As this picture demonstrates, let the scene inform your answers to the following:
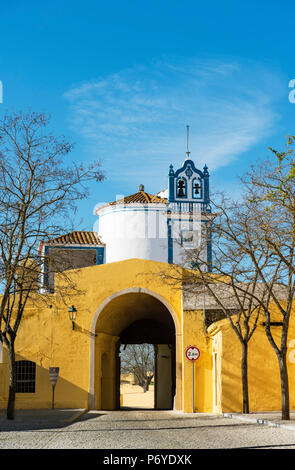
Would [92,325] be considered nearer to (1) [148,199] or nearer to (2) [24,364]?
(2) [24,364]

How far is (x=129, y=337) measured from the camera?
122 feet

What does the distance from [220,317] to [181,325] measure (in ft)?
5.96

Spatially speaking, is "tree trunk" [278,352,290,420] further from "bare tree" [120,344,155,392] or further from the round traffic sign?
"bare tree" [120,344,155,392]

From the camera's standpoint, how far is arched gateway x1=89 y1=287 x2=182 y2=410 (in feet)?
91.3

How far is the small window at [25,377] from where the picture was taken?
27.3m

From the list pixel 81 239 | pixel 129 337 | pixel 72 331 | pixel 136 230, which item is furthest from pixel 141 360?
pixel 72 331

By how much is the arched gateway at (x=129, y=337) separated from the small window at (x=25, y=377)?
2506mm

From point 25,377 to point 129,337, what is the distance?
10445mm

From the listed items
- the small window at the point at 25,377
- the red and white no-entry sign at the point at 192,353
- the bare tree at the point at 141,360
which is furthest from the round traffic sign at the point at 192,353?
the bare tree at the point at 141,360

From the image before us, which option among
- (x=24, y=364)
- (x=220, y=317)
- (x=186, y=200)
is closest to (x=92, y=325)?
(x=24, y=364)

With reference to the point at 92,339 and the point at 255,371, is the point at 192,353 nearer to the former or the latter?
the point at 255,371

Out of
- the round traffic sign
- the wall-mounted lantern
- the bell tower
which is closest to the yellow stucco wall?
the wall-mounted lantern

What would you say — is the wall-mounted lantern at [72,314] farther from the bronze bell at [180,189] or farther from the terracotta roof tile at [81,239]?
the bronze bell at [180,189]

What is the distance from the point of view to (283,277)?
63.6 ft
